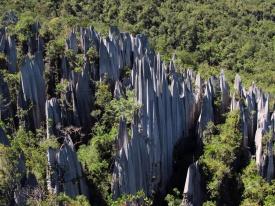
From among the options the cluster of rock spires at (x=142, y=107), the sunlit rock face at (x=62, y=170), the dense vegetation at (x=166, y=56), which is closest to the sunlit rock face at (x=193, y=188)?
the cluster of rock spires at (x=142, y=107)

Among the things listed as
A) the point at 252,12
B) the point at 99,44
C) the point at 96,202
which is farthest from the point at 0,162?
the point at 252,12

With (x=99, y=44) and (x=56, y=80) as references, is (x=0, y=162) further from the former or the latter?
(x=99, y=44)

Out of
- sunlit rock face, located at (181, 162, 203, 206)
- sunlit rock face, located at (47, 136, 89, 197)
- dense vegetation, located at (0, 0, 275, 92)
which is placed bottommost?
sunlit rock face, located at (181, 162, 203, 206)

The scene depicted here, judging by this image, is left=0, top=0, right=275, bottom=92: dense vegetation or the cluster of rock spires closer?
the cluster of rock spires

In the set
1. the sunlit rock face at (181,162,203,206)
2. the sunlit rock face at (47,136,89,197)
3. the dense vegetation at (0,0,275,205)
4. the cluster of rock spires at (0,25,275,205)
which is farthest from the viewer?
the sunlit rock face at (181,162,203,206)

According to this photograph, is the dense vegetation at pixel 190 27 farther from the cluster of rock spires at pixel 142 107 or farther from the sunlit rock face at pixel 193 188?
the sunlit rock face at pixel 193 188

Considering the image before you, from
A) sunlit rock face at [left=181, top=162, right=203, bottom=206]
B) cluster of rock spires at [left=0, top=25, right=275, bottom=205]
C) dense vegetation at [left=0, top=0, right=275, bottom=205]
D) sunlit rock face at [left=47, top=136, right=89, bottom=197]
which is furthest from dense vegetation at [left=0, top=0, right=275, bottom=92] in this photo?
sunlit rock face at [left=47, top=136, right=89, bottom=197]

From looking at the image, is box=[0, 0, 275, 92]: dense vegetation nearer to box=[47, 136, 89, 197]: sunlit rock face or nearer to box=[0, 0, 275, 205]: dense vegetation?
box=[0, 0, 275, 205]: dense vegetation

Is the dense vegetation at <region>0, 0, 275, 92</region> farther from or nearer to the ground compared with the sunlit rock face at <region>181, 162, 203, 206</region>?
farther from the ground

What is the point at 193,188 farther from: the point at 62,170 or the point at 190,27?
the point at 190,27
